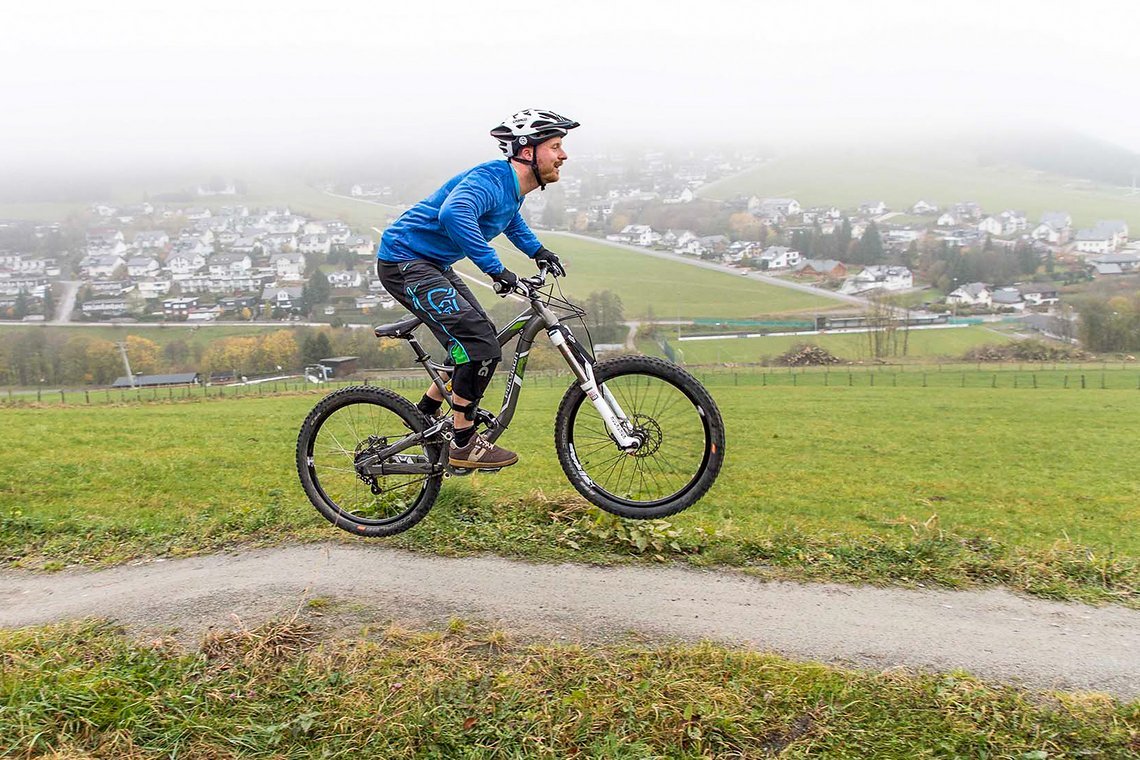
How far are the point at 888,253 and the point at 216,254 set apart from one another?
4090 inches

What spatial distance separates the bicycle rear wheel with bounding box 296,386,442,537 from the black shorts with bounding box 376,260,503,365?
0.96 meters

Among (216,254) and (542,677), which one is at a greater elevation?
(216,254)

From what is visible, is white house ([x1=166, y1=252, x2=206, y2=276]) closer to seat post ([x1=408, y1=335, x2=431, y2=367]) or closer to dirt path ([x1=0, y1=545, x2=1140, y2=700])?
dirt path ([x1=0, y1=545, x2=1140, y2=700])

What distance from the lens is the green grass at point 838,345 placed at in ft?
209

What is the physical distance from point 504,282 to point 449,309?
20.4 inches

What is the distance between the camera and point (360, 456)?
600 cm

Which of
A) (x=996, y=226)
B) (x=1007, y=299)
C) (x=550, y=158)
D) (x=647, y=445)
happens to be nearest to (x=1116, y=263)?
(x=996, y=226)

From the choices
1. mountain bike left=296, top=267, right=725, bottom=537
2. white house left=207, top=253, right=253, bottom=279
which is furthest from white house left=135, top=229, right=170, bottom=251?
mountain bike left=296, top=267, right=725, bottom=537

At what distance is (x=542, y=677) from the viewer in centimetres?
393

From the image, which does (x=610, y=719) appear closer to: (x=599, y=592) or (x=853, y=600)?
(x=599, y=592)

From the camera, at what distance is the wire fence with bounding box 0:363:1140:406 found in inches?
1693

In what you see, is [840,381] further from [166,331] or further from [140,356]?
[166,331]

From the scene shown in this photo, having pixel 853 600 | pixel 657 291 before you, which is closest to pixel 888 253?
pixel 657 291

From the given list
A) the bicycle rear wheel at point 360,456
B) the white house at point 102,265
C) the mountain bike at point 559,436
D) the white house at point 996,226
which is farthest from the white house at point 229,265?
the white house at point 996,226
